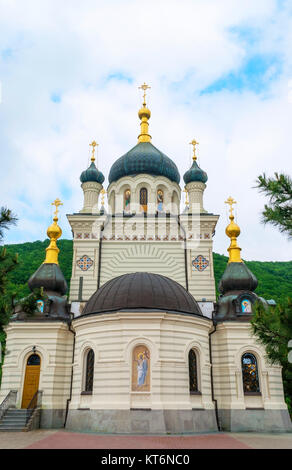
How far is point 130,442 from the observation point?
10531 mm

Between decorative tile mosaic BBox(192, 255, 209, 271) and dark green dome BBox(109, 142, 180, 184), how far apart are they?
627 cm

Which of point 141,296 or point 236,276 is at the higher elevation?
point 236,276

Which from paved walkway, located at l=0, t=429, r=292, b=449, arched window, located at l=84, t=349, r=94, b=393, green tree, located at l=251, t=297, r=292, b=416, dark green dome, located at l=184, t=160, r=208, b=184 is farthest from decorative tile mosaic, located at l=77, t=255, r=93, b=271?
green tree, located at l=251, t=297, r=292, b=416

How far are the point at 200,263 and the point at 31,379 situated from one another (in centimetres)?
950

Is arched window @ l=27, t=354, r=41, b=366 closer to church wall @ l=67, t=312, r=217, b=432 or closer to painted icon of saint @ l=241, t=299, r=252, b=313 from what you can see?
church wall @ l=67, t=312, r=217, b=432

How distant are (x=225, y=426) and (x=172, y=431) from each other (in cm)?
346

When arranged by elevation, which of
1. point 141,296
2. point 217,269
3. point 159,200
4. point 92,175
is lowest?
point 141,296

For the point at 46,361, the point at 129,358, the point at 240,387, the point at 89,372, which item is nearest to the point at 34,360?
the point at 46,361

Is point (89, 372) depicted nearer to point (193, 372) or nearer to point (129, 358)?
point (129, 358)

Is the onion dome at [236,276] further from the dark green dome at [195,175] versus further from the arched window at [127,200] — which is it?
the arched window at [127,200]

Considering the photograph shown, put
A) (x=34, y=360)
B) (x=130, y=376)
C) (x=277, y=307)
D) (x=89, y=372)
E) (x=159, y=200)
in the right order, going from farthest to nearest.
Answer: (x=159, y=200)
(x=34, y=360)
(x=89, y=372)
(x=130, y=376)
(x=277, y=307)

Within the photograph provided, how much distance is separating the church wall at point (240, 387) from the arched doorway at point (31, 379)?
7.13 meters

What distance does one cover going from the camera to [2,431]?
44.5ft
